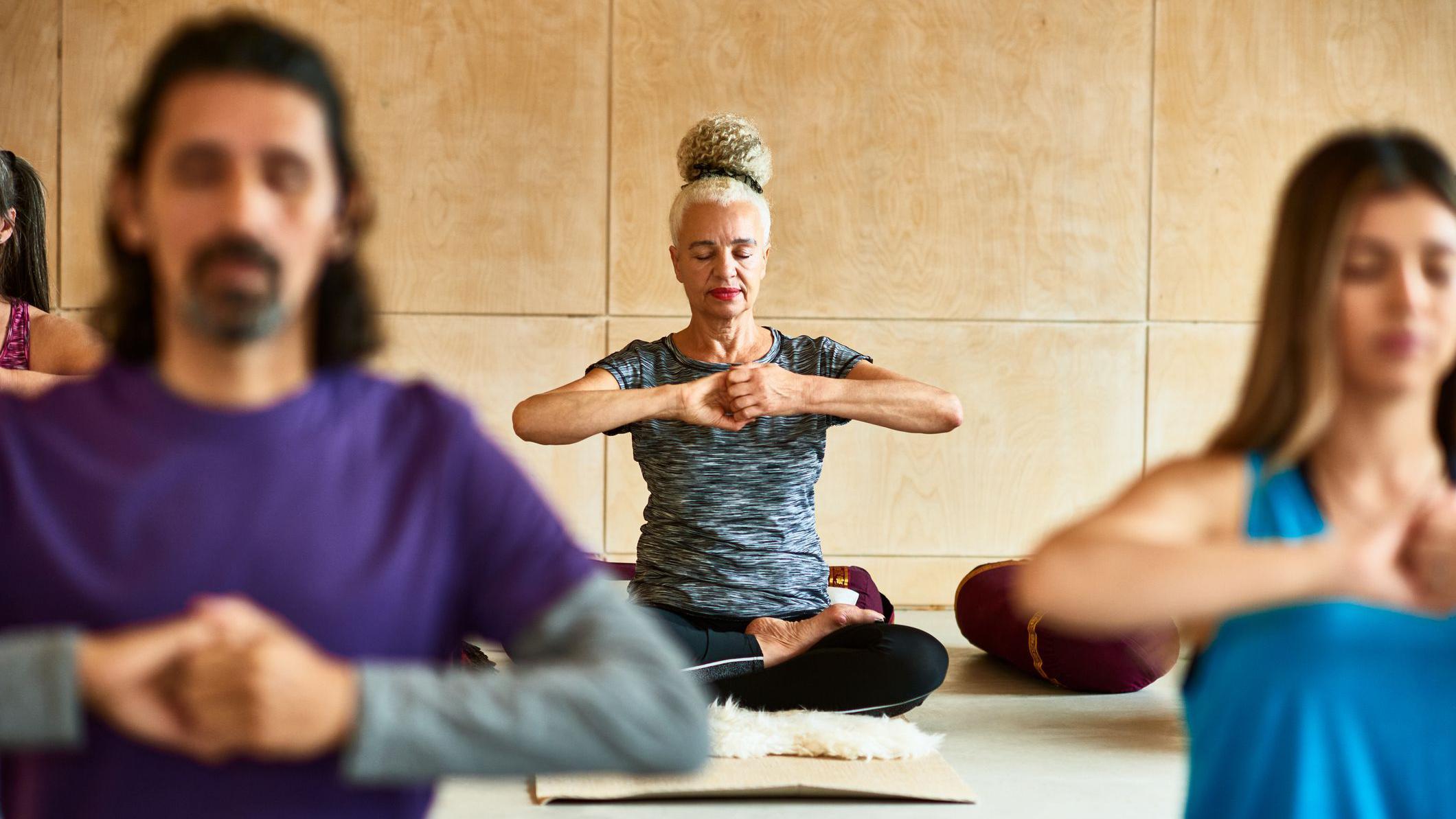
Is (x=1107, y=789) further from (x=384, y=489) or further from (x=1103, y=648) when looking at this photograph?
(x=384, y=489)

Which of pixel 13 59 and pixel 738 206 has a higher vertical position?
pixel 13 59

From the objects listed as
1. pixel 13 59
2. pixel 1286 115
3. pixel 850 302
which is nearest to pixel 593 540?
pixel 850 302

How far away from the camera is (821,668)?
3264mm

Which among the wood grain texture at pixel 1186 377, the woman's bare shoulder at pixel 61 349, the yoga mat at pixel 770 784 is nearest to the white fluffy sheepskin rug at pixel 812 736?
the yoga mat at pixel 770 784

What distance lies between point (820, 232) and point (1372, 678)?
4.09 meters

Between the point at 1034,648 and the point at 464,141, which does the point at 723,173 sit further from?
the point at 464,141

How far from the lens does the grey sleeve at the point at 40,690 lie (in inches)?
37.9

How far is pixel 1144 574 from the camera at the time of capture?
1.22m

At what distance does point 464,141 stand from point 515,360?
80cm

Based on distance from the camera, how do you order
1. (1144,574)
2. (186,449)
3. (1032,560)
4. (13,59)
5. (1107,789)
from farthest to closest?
(13,59)
(1107,789)
(1032,560)
(1144,574)
(186,449)

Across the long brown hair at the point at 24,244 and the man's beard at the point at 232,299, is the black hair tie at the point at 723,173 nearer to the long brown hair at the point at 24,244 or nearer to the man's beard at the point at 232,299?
the long brown hair at the point at 24,244

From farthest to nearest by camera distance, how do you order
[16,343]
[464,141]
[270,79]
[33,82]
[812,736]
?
[464,141] < [33,82] < [812,736] < [16,343] < [270,79]

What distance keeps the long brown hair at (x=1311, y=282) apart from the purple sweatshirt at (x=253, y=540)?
64 cm

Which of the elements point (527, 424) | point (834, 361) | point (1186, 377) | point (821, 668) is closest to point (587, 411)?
point (527, 424)
